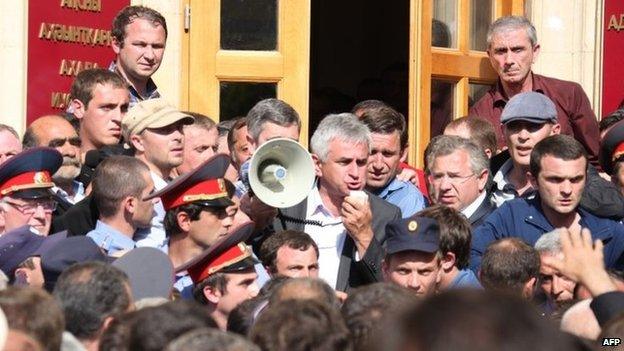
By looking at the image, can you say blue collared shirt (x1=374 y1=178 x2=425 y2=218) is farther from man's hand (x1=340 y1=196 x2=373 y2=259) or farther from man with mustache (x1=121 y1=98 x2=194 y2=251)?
man with mustache (x1=121 y1=98 x2=194 y2=251)

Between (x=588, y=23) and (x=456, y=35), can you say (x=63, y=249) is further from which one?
(x=588, y=23)

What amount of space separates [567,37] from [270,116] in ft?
11.2

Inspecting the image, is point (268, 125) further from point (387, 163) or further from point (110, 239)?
point (110, 239)

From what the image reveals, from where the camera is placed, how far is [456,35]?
1034 cm

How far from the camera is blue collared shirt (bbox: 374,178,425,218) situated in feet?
26.3

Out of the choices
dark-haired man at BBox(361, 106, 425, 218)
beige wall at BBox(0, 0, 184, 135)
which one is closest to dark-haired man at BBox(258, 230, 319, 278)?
dark-haired man at BBox(361, 106, 425, 218)

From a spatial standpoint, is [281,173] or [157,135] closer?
[281,173]

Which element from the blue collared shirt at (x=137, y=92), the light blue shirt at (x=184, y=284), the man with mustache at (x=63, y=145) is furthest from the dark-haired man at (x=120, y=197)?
the blue collared shirt at (x=137, y=92)

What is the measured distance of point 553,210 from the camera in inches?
297

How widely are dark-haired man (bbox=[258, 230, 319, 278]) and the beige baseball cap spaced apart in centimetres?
95

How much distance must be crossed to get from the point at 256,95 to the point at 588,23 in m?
2.49

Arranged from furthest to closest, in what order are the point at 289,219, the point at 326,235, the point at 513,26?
the point at 513,26 → the point at 289,219 → the point at 326,235

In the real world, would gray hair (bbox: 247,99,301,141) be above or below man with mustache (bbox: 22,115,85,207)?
above
